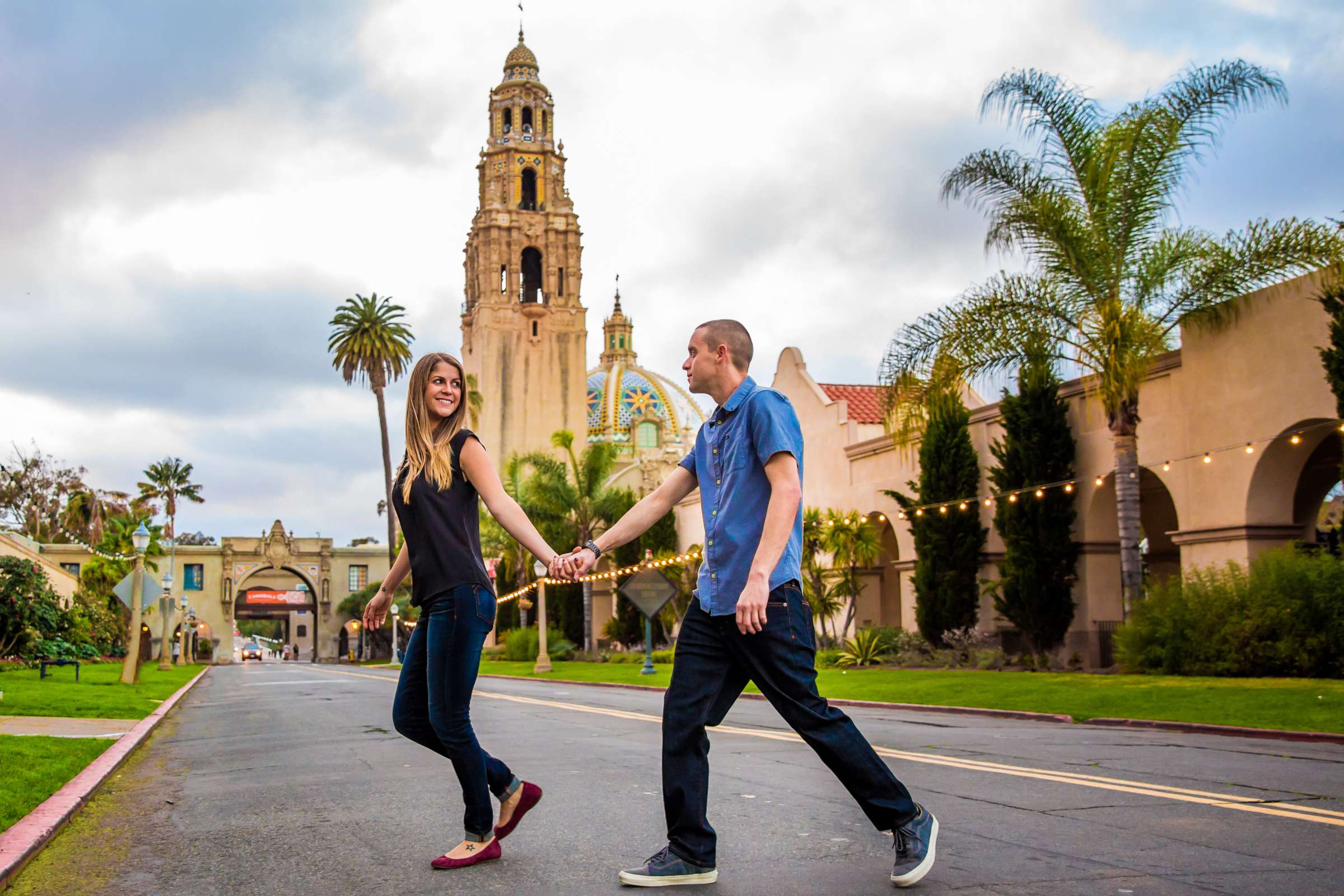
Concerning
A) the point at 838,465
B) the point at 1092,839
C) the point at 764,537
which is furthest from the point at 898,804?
the point at 838,465

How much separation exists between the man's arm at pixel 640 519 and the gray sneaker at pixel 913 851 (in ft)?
5.21

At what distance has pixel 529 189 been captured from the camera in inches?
3334

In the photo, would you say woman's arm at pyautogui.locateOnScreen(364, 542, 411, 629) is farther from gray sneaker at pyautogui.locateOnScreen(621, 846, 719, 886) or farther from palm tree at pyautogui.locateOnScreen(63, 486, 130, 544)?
palm tree at pyautogui.locateOnScreen(63, 486, 130, 544)

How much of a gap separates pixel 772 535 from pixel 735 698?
0.63 meters

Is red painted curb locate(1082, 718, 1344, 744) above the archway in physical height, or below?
below

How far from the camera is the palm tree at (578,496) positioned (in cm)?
4775

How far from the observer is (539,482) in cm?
4828

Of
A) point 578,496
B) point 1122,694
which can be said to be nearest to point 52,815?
point 1122,694

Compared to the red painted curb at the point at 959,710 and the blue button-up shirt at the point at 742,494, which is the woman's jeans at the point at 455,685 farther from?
the red painted curb at the point at 959,710

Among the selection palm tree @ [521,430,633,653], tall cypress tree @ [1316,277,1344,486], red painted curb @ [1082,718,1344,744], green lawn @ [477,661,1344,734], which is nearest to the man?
red painted curb @ [1082,718,1344,744]

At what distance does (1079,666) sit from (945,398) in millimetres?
5837

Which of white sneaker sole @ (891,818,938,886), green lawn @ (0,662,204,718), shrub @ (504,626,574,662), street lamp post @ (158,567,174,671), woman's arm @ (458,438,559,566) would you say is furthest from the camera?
shrub @ (504,626,574,662)

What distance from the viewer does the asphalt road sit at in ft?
16.8

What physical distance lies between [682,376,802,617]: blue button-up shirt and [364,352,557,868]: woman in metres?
0.74
